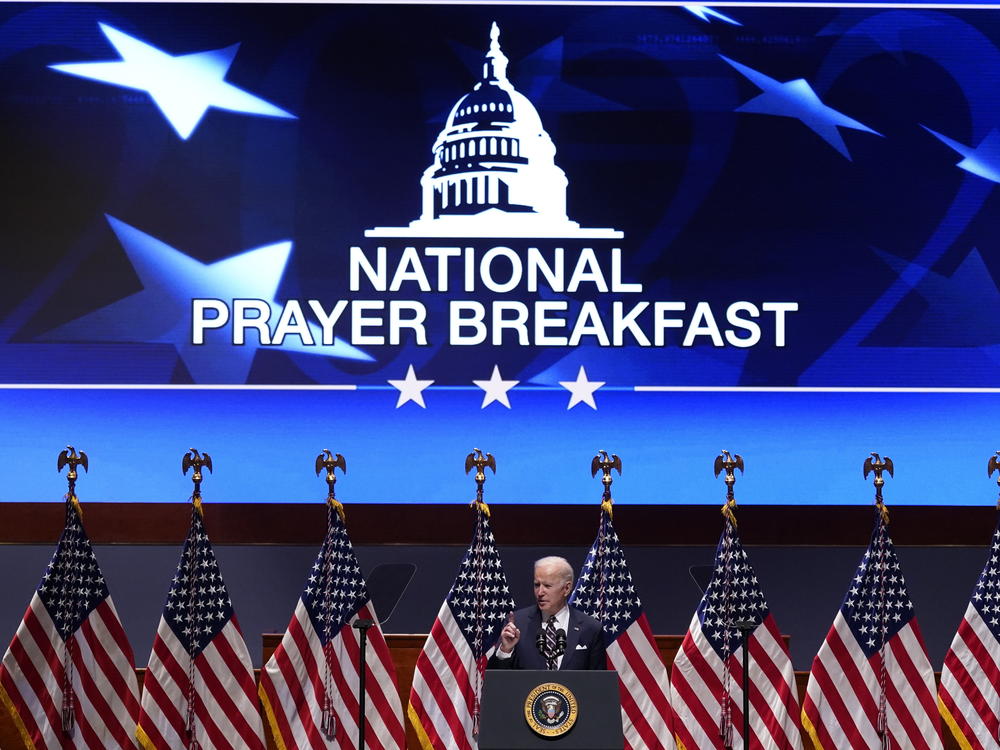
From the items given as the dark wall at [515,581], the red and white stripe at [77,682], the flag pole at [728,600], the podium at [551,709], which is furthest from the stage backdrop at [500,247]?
the podium at [551,709]

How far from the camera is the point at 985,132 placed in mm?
8062

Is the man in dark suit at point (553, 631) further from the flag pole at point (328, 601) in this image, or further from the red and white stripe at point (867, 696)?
the red and white stripe at point (867, 696)

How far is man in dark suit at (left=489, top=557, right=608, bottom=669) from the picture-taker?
245 inches

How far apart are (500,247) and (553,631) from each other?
2624 mm

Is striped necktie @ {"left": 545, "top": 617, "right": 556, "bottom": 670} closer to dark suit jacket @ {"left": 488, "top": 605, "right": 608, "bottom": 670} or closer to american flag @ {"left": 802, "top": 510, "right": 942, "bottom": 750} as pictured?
dark suit jacket @ {"left": 488, "top": 605, "right": 608, "bottom": 670}

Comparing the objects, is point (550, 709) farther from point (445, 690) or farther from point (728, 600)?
point (728, 600)

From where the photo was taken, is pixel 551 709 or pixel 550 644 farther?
pixel 550 644

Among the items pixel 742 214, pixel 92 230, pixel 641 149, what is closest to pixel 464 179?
pixel 641 149

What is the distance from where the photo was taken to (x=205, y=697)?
6891 millimetres

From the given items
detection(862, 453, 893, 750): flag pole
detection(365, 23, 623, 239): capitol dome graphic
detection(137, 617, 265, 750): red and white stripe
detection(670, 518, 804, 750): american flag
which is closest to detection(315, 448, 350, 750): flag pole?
detection(137, 617, 265, 750): red and white stripe

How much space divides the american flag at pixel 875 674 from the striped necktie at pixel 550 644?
1.47 metres

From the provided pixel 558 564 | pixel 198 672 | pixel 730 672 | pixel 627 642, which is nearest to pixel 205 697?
pixel 198 672

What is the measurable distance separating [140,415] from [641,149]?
10.9 feet

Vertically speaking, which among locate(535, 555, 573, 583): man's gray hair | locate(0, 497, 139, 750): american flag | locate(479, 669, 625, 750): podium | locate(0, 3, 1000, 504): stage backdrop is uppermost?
locate(0, 3, 1000, 504): stage backdrop
